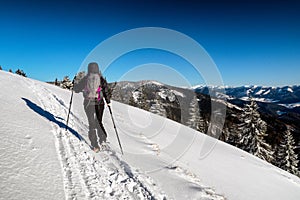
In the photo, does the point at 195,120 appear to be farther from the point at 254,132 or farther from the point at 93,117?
the point at 93,117

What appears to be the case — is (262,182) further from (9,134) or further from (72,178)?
(9,134)

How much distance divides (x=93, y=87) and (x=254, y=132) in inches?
929

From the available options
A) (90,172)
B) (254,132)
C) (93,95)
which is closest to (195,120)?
(254,132)

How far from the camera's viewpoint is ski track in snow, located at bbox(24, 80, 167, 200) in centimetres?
443

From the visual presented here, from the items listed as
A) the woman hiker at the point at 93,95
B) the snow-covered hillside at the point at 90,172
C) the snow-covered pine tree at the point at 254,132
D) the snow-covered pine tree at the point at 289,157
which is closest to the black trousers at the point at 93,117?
the woman hiker at the point at 93,95

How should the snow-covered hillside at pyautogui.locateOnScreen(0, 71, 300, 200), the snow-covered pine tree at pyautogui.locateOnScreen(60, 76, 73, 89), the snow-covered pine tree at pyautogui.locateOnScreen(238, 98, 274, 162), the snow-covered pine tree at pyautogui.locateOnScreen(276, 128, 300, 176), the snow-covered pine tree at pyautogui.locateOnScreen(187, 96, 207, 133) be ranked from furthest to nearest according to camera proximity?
the snow-covered pine tree at pyautogui.locateOnScreen(60, 76, 73, 89) < the snow-covered pine tree at pyautogui.locateOnScreen(187, 96, 207, 133) < the snow-covered pine tree at pyautogui.locateOnScreen(276, 128, 300, 176) < the snow-covered pine tree at pyautogui.locateOnScreen(238, 98, 274, 162) < the snow-covered hillside at pyautogui.locateOnScreen(0, 71, 300, 200)

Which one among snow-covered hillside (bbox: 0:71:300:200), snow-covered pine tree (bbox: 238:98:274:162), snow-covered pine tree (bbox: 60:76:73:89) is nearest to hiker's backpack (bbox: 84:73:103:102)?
snow-covered hillside (bbox: 0:71:300:200)

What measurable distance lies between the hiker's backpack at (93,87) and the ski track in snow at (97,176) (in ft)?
5.50

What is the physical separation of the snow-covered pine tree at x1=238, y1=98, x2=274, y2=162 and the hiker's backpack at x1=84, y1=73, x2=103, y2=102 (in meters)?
22.9

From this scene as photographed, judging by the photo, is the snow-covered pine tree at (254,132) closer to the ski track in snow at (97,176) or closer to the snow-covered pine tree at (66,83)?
the ski track in snow at (97,176)

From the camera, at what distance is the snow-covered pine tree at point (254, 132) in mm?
24719

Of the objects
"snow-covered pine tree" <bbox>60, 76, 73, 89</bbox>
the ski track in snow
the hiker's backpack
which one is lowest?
the ski track in snow

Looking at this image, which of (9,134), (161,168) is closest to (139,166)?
(161,168)

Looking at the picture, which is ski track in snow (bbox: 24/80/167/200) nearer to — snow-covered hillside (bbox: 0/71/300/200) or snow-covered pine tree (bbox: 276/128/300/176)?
snow-covered hillside (bbox: 0/71/300/200)
